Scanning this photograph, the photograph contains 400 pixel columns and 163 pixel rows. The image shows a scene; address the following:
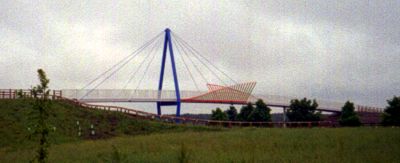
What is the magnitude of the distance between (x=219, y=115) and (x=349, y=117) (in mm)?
12107

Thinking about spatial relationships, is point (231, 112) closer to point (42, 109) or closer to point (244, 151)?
point (244, 151)

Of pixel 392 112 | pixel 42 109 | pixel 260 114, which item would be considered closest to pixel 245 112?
pixel 260 114

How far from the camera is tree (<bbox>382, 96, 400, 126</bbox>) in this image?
42.6m

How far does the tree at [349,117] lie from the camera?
1812 inches

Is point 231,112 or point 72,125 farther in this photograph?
point 231,112

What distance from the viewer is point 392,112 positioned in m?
43.7

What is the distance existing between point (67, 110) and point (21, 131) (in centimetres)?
800

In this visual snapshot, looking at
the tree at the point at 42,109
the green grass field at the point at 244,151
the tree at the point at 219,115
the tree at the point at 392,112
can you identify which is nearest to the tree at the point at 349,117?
the tree at the point at 392,112

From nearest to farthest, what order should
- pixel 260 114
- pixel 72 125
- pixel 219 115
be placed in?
pixel 72 125 < pixel 260 114 < pixel 219 115

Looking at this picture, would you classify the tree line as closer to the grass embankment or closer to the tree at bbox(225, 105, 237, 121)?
the tree at bbox(225, 105, 237, 121)

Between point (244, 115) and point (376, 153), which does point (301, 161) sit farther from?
point (244, 115)

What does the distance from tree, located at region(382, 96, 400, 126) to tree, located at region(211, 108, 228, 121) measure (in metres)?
14.5

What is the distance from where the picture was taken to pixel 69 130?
103 feet

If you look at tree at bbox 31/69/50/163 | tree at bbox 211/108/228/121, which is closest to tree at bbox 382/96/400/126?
tree at bbox 211/108/228/121
